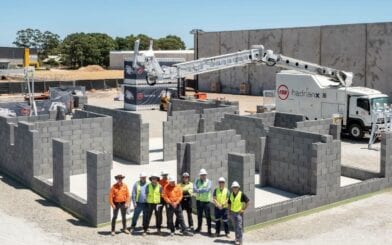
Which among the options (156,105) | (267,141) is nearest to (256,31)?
(156,105)

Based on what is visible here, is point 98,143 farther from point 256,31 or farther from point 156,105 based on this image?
point 256,31

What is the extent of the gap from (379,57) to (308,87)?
474 inches

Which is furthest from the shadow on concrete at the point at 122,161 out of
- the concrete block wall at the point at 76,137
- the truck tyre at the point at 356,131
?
the truck tyre at the point at 356,131

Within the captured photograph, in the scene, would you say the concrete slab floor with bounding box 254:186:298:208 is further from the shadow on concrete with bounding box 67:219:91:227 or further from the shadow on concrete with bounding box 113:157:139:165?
the shadow on concrete with bounding box 113:157:139:165

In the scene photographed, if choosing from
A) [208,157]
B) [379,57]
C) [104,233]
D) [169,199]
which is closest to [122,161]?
[208,157]

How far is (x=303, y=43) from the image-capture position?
1783 inches

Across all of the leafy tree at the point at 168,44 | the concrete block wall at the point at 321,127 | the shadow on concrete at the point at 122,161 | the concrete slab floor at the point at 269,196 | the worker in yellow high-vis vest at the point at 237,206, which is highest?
the leafy tree at the point at 168,44

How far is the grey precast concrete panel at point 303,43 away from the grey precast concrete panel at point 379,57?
501 cm

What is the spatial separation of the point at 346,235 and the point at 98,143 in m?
10.5

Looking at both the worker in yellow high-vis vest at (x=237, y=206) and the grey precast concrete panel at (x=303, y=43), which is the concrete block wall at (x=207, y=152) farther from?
the grey precast concrete panel at (x=303, y=43)

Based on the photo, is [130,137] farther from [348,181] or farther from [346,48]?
[346,48]

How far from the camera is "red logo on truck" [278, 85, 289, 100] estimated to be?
102 feet

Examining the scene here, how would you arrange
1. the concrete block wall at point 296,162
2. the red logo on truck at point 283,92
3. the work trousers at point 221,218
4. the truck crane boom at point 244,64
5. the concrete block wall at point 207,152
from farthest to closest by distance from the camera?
1. the red logo on truck at point 283,92
2. the truck crane boom at point 244,64
3. the concrete block wall at point 207,152
4. the concrete block wall at point 296,162
5. the work trousers at point 221,218

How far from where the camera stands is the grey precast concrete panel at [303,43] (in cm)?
4416
